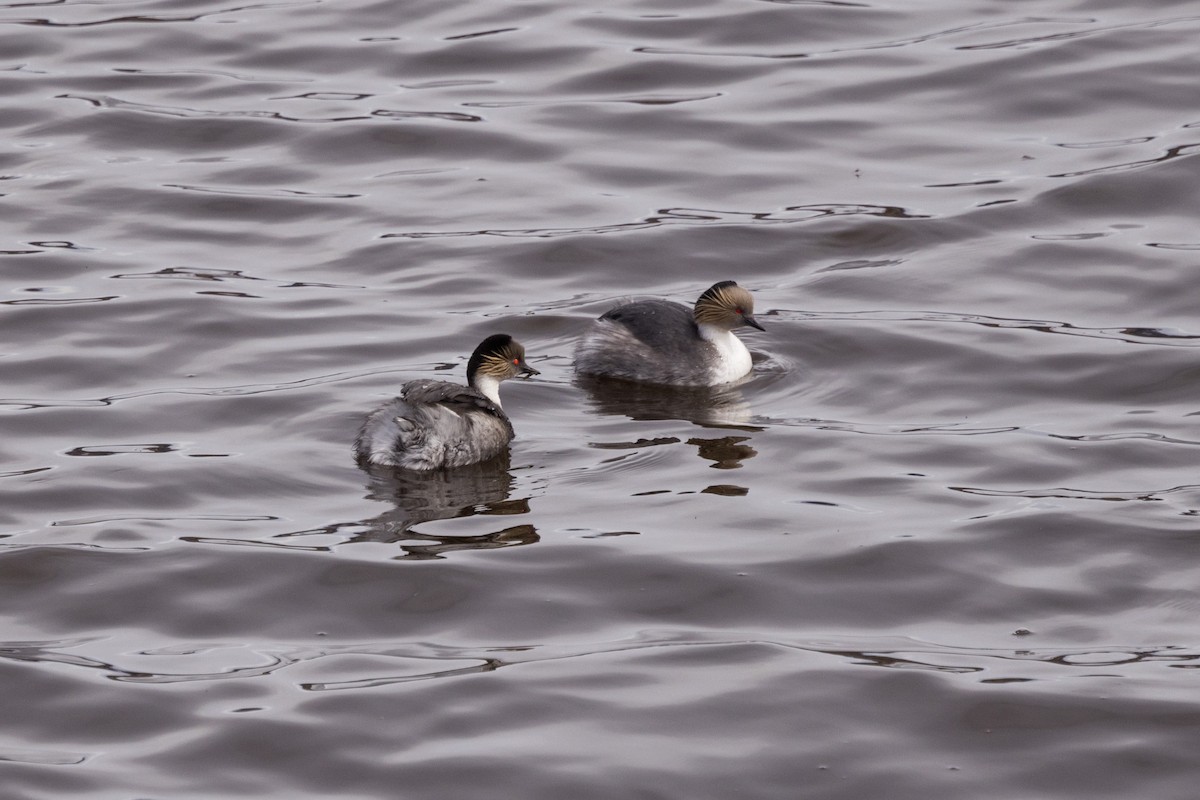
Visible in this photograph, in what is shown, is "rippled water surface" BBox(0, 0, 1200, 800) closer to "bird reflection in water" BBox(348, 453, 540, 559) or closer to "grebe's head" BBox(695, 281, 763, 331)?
"bird reflection in water" BBox(348, 453, 540, 559)

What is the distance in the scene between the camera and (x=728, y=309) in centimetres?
1099

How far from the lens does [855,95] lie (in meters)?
16.1

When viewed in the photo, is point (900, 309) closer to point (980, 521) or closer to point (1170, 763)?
point (980, 521)

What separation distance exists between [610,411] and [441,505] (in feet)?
5.65

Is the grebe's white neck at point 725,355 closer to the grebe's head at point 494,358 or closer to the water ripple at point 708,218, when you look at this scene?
the grebe's head at point 494,358

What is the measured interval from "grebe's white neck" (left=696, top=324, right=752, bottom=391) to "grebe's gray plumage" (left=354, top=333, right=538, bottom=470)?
1.61 m

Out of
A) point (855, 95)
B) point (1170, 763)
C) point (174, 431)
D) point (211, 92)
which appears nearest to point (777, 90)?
point (855, 95)

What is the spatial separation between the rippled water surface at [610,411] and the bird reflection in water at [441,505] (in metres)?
0.03

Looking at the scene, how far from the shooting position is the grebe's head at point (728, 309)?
11.0 m

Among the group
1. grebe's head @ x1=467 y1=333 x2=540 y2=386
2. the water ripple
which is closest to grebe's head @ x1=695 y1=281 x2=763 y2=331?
grebe's head @ x1=467 y1=333 x2=540 y2=386

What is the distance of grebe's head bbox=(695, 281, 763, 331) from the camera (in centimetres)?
1097

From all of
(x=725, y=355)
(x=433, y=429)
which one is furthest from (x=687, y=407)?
(x=433, y=429)

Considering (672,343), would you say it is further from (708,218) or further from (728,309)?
(708,218)

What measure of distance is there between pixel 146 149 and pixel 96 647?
8.46 m
